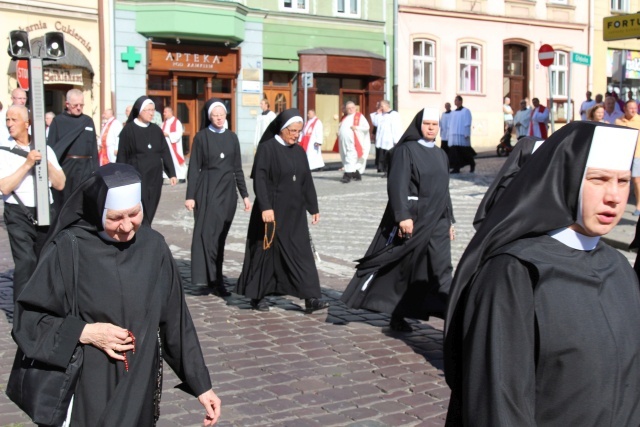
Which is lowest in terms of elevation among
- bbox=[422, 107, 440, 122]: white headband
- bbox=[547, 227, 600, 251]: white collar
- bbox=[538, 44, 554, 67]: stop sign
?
bbox=[547, 227, 600, 251]: white collar

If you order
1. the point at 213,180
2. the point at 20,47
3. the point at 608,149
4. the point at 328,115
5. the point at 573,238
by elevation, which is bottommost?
the point at 213,180

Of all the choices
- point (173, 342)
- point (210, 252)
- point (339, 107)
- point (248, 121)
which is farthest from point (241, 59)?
point (173, 342)

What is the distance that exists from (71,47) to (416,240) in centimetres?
2219

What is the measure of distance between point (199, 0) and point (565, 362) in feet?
94.6

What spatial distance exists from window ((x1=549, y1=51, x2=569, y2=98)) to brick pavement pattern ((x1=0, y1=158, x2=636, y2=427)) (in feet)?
101

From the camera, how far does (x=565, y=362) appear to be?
278 cm

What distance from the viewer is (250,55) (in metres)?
32.5

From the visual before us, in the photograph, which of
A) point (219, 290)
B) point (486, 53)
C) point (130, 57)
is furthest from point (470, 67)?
point (219, 290)

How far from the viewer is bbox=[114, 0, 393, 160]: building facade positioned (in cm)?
3008

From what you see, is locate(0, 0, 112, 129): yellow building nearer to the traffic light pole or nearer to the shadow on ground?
the shadow on ground

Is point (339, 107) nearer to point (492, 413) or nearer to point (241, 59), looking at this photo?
point (241, 59)

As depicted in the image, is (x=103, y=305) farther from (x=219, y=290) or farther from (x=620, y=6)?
(x=620, y=6)

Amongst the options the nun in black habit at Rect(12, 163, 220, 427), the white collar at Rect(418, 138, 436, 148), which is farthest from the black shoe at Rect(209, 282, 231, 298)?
the nun in black habit at Rect(12, 163, 220, 427)

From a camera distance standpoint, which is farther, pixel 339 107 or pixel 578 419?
pixel 339 107
